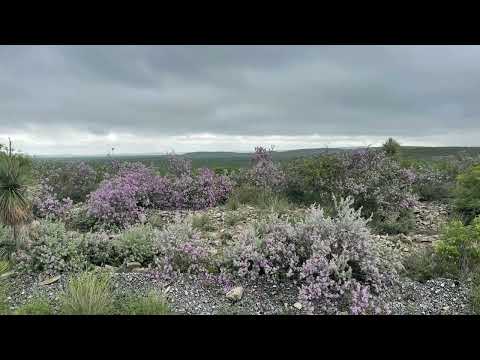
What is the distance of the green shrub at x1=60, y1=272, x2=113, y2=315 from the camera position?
2.82 metres

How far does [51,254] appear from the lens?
12.9 feet

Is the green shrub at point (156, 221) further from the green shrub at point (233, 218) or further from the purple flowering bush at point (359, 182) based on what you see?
the purple flowering bush at point (359, 182)

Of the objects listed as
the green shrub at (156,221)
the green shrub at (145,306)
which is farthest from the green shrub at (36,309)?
the green shrub at (156,221)

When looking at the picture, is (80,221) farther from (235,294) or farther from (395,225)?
(395,225)

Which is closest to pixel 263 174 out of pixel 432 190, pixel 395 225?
pixel 395 225

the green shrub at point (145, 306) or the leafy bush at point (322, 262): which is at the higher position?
the leafy bush at point (322, 262)

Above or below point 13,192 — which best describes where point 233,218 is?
below

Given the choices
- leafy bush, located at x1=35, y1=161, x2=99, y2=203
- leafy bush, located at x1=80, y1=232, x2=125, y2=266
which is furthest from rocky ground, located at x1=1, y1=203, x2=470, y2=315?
leafy bush, located at x1=35, y1=161, x2=99, y2=203

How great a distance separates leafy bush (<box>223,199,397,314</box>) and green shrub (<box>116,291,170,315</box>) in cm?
90

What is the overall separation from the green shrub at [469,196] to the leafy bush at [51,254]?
20.2 ft

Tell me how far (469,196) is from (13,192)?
23.8ft

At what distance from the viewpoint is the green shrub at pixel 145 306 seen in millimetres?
2863

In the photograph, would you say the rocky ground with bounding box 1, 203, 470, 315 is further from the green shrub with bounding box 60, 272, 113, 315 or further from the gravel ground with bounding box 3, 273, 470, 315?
the green shrub with bounding box 60, 272, 113, 315
